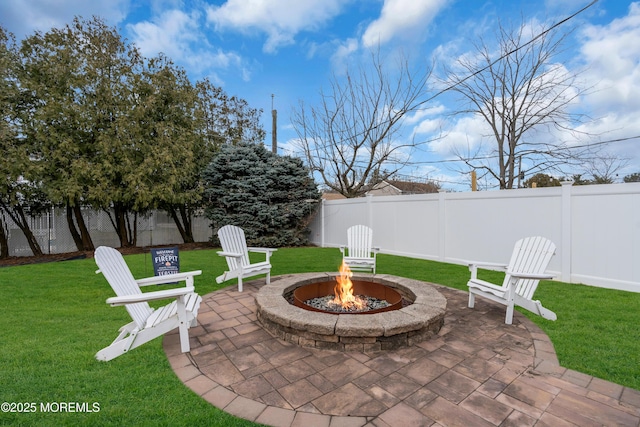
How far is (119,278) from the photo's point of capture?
2439mm

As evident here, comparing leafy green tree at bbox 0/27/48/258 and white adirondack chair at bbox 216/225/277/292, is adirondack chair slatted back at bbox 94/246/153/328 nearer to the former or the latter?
white adirondack chair at bbox 216/225/277/292

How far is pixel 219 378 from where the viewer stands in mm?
2055

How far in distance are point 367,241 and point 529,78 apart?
29.0ft

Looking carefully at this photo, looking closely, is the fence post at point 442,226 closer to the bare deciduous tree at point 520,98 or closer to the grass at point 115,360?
the grass at point 115,360

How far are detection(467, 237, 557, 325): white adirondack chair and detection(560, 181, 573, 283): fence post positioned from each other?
199 centimetres

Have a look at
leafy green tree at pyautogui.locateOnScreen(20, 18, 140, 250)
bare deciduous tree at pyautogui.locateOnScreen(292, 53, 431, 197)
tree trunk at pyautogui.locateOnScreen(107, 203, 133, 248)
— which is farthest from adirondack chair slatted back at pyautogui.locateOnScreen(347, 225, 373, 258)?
tree trunk at pyautogui.locateOnScreen(107, 203, 133, 248)

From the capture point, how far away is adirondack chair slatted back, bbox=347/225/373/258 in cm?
568

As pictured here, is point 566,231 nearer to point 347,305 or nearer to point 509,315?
point 509,315

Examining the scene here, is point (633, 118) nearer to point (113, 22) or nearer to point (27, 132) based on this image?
point (113, 22)

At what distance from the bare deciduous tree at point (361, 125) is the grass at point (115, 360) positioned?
781 centimetres

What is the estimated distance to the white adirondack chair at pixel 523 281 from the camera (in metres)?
3.02

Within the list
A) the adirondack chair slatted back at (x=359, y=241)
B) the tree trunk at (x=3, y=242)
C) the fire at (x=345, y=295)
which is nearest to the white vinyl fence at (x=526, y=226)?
the adirondack chair slatted back at (x=359, y=241)

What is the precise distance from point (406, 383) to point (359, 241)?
3.78 meters

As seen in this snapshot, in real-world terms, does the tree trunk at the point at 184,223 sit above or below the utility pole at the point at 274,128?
below
